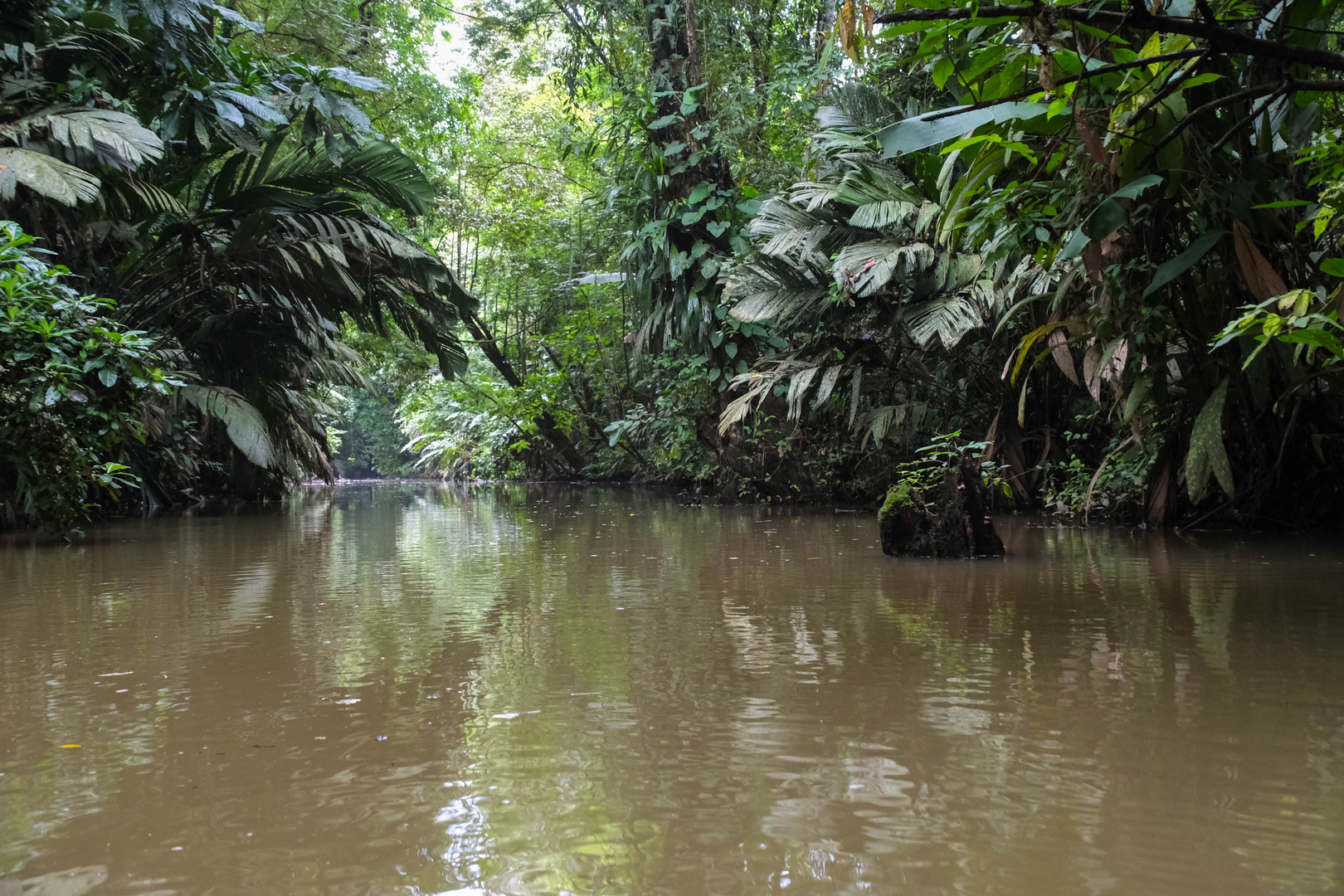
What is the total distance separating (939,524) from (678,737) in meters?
3.54

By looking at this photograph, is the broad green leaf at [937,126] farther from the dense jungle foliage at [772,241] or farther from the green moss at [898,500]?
the green moss at [898,500]

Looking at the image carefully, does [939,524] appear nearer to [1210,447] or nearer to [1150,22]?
[1210,447]

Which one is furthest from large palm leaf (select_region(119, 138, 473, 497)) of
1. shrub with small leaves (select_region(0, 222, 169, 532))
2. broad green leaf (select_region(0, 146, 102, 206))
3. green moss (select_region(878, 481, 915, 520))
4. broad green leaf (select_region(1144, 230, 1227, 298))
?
broad green leaf (select_region(1144, 230, 1227, 298))

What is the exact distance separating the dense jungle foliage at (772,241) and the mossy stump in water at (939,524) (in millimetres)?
962

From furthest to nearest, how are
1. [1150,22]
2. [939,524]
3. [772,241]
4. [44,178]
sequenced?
[772,241] < [44,178] < [939,524] < [1150,22]

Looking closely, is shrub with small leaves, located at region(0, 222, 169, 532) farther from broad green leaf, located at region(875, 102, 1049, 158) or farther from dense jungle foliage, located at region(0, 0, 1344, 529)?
broad green leaf, located at region(875, 102, 1049, 158)

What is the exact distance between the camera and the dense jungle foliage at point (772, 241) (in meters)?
3.86

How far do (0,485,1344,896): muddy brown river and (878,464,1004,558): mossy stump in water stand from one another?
39.2 inches

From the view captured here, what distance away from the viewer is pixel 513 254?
18594 mm

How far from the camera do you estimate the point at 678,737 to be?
6.73 feet

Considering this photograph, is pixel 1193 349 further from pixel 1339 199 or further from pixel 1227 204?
pixel 1339 199

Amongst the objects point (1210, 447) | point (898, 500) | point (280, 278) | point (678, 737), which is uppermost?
point (280, 278)

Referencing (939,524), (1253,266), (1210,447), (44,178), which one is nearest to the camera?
(1253,266)

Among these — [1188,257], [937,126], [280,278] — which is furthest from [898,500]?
[280,278]
